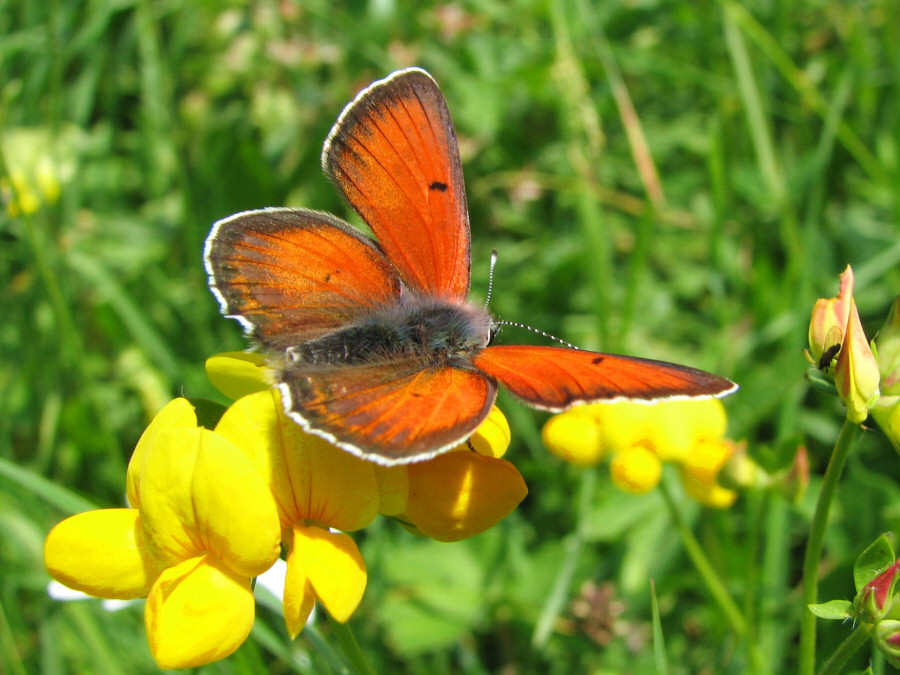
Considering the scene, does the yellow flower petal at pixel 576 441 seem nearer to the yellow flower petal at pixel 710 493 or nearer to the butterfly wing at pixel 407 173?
the yellow flower petal at pixel 710 493

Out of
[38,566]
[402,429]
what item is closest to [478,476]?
[402,429]

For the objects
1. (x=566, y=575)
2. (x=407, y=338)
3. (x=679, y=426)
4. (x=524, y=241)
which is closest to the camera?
(x=407, y=338)

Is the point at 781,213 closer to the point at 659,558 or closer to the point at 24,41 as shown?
the point at 659,558

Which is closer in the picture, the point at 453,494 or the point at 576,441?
the point at 453,494

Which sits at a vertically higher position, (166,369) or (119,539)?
(119,539)

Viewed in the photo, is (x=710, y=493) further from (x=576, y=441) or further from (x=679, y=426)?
(x=576, y=441)

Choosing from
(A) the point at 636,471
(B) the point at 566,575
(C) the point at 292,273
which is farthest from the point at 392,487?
(B) the point at 566,575
